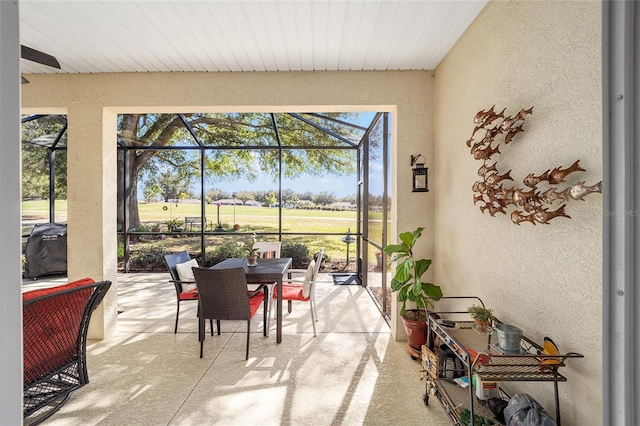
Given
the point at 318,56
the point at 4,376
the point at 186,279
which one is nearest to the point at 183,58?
the point at 318,56

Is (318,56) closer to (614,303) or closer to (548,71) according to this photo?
(548,71)

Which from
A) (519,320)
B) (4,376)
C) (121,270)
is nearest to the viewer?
(4,376)

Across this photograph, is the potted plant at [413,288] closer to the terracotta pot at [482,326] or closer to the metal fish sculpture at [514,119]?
the terracotta pot at [482,326]

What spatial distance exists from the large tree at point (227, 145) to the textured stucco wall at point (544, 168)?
316cm

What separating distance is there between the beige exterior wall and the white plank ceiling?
11 centimetres

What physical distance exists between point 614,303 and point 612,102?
58 cm

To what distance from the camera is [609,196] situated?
812 millimetres

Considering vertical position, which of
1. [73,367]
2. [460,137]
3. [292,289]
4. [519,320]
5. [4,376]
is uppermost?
[460,137]

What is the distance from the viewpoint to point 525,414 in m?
1.35

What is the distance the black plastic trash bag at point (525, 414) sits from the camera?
1.28m

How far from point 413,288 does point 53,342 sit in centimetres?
268

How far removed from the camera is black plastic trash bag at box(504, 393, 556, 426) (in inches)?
50.4

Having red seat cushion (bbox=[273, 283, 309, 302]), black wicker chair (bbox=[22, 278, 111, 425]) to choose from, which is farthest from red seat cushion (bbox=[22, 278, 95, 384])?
Answer: red seat cushion (bbox=[273, 283, 309, 302])

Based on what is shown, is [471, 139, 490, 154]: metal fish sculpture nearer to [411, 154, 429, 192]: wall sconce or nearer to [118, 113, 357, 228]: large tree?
[411, 154, 429, 192]: wall sconce
